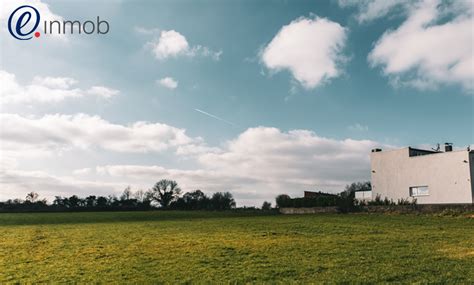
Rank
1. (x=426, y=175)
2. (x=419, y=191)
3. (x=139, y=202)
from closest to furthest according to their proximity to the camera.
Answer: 1. (x=426, y=175)
2. (x=419, y=191)
3. (x=139, y=202)

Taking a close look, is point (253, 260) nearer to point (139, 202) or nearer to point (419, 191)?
point (419, 191)

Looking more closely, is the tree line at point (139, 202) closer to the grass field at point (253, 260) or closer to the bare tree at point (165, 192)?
the bare tree at point (165, 192)

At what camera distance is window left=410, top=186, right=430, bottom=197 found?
131 feet

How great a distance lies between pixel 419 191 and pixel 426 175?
211cm

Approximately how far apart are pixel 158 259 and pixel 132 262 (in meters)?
0.75

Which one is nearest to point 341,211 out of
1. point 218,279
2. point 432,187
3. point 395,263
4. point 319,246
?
point 432,187

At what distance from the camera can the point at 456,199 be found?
36.7m

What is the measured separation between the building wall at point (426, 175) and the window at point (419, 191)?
13.5 inches

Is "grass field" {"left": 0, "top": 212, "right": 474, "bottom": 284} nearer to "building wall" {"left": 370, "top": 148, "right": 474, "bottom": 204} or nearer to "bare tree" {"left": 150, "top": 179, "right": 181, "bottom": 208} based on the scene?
"building wall" {"left": 370, "top": 148, "right": 474, "bottom": 204}

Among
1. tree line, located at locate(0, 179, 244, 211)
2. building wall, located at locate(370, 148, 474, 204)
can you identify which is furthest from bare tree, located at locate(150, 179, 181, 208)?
building wall, located at locate(370, 148, 474, 204)

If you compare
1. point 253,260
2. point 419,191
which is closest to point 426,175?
point 419,191

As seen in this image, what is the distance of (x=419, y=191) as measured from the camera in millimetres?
40875

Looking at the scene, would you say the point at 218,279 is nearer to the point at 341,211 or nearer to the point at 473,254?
the point at 473,254

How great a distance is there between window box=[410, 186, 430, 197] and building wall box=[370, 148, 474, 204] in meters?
0.34
